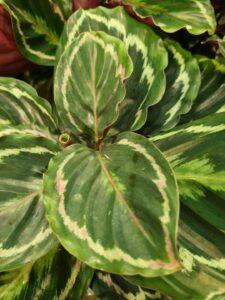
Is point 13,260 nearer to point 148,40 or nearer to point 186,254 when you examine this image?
point 186,254

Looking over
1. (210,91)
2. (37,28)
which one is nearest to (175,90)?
(210,91)

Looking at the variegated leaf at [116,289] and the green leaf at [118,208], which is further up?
the green leaf at [118,208]

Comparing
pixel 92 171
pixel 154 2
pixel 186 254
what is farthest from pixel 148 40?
pixel 186 254

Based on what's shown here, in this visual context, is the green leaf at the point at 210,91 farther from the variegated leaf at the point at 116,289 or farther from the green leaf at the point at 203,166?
the variegated leaf at the point at 116,289

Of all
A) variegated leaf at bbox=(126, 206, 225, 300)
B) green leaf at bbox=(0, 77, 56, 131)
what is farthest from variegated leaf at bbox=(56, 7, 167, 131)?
variegated leaf at bbox=(126, 206, 225, 300)

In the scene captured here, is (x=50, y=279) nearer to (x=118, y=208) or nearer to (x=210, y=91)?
(x=118, y=208)

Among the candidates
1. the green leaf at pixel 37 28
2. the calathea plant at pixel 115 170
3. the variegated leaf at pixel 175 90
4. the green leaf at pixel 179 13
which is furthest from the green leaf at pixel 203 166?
the green leaf at pixel 37 28
